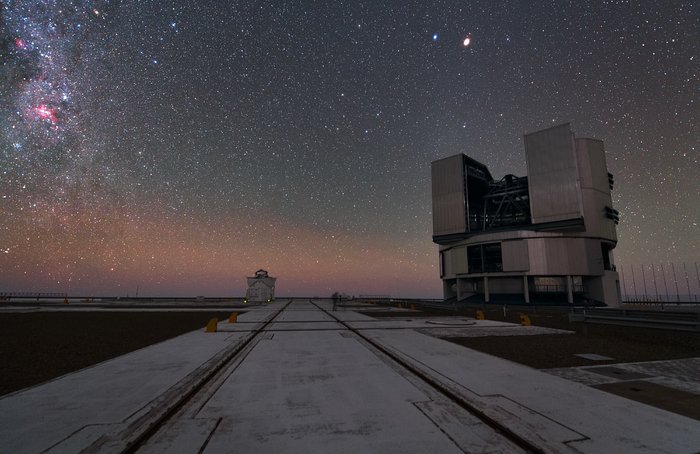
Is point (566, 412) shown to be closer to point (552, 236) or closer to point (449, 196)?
point (552, 236)

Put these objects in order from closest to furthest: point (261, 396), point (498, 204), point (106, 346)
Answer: point (261, 396) → point (106, 346) → point (498, 204)

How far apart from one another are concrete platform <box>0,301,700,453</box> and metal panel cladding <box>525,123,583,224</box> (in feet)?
171

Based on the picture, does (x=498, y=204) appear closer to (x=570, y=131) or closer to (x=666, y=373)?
(x=570, y=131)

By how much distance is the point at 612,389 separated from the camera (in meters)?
6.83

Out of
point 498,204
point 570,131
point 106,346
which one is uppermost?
point 570,131

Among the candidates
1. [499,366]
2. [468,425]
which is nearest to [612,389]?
[499,366]

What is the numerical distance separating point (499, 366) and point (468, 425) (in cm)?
483

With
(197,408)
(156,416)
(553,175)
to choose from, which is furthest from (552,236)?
(156,416)

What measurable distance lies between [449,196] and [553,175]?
17.1m

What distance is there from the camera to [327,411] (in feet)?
18.0

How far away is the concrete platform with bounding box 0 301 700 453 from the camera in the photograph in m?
4.27

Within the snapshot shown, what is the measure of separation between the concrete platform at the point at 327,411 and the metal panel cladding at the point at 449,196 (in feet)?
181

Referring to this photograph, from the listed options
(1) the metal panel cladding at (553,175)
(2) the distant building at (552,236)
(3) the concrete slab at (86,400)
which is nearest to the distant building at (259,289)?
(2) the distant building at (552,236)

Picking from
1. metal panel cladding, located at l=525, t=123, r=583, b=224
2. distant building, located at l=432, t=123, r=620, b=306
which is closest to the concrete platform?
distant building, located at l=432, t=123, r=620, b=306
